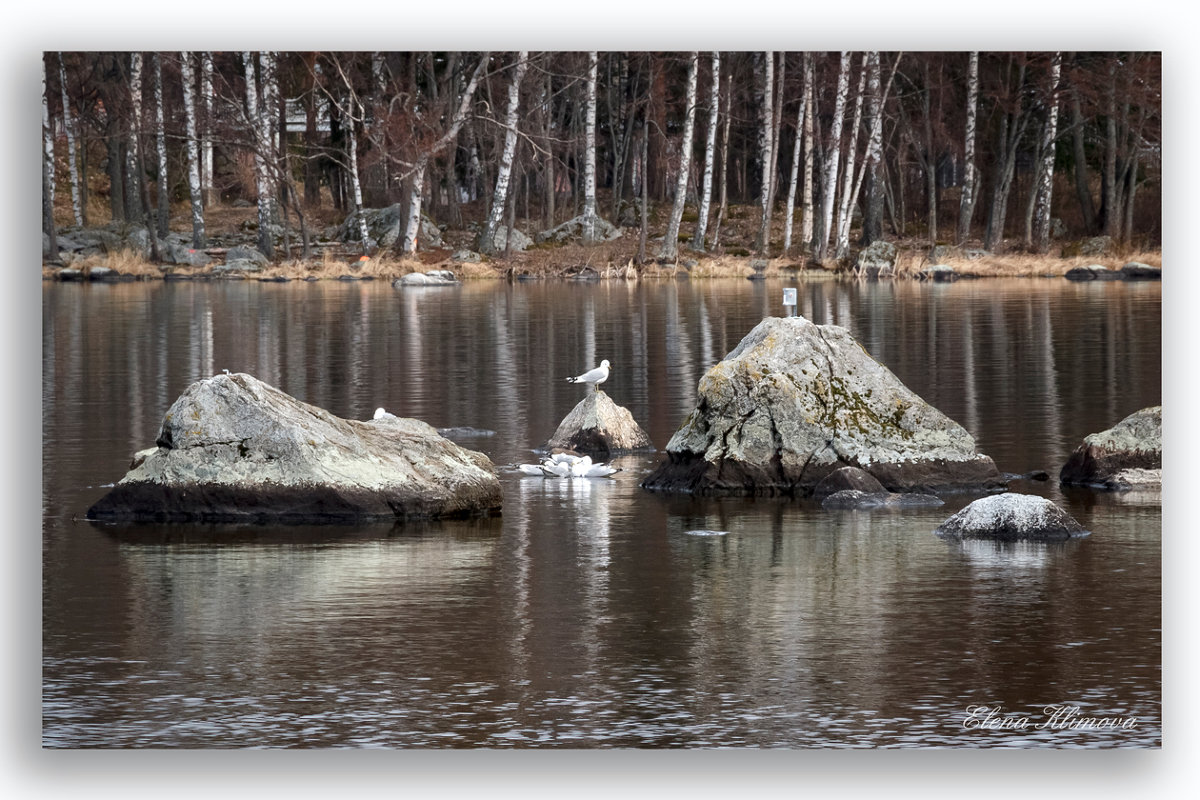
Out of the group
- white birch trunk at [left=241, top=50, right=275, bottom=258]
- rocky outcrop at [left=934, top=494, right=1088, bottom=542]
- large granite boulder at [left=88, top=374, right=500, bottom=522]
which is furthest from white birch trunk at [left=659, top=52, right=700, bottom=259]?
rocky outcrop at [left=934, top=494, right=1088, bottom=542]

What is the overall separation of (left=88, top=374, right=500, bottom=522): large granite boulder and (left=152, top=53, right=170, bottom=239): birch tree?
673 cm

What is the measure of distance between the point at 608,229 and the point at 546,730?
38819 mm

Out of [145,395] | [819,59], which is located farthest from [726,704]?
[819,59]

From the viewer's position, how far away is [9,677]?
10.0 meters

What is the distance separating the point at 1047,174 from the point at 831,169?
50.5 feet

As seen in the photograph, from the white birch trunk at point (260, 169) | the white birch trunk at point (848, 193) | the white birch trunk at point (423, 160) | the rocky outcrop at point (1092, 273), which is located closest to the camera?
the rocky outcrop at point (1092, 273)

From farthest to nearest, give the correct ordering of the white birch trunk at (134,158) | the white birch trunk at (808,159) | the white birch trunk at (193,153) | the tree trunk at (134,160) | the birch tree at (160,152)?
1. the white birch trunk at (808,159)
2. the white birch trunk at (193,153)
3. the tree trunk at (134,160)
4. the birch tree at (160,152)
5. the white birch trunk at (134,158)

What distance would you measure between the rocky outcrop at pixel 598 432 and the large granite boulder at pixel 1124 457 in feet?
13.7

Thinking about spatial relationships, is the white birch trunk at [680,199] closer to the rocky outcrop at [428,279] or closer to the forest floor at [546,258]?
the forest floor at [546,258]

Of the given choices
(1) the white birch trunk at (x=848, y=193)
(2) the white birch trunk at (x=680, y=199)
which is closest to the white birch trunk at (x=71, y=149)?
(1) the white birch trunk at (x=848, y=193)

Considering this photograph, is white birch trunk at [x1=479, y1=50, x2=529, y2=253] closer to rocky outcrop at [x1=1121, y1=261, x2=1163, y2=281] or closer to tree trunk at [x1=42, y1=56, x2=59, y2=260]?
rocky outcrop at [x1=1121, y1=261, x2=1163, y2=281]

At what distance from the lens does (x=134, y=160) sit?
101 ft

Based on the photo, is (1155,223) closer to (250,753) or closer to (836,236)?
(250,753)

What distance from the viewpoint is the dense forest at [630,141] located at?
19.5 metres
